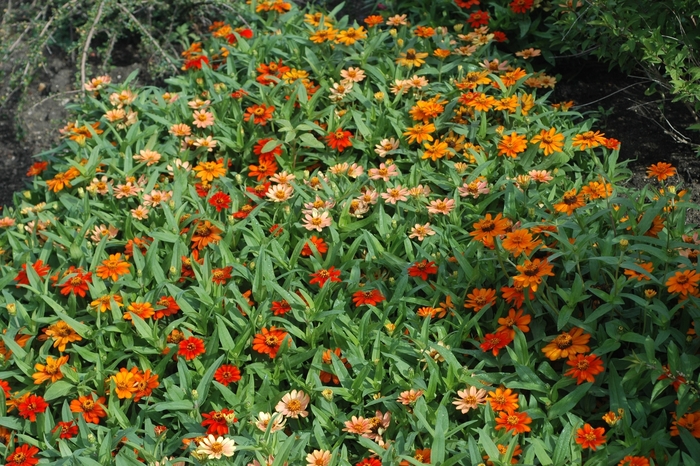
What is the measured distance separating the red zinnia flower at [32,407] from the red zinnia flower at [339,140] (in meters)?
1.63

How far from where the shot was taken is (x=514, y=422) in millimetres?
2443

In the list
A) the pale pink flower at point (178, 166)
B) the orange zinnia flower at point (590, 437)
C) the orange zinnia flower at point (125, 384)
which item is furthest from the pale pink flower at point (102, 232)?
the orange zinnia flower at point (590, 437)

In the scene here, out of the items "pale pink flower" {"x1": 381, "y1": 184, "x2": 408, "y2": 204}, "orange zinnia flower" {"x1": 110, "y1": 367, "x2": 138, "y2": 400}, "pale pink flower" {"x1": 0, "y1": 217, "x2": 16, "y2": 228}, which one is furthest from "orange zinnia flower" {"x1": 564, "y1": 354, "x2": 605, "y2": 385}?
"pale pink flower" {"x1": 0, "y1": 217, "x2": 16, "y2": 228}

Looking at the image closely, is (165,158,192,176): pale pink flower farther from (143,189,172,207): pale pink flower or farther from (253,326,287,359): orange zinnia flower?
(253,326,287,359): orange zinnia flower

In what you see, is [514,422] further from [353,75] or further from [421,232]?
[353,75]

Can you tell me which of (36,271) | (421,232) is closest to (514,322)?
(421,232)

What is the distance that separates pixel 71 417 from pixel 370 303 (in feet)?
3.61

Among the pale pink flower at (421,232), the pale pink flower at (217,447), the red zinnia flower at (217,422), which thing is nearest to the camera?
the pale pink flower at (217,447)

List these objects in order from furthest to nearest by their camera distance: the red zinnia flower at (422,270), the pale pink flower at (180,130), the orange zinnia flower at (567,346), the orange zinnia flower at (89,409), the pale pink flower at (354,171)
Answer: the pale pink flower at (180,130)
the pale pink flower at (354,171)
the red zinnia flower at (422,270)
the orange zinnia flower at (89,409)
the orange zinnia flower at (567,346)

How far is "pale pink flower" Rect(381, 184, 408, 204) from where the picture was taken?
129 inches

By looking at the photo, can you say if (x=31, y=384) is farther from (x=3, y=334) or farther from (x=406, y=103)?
(x=406, y=103)

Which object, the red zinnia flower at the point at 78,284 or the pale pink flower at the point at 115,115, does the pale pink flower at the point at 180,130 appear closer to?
the pale pink flower at the point at 115,115

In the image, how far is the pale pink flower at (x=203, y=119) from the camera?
3840mm

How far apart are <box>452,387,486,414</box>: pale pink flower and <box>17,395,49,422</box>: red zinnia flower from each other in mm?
A: 1387
